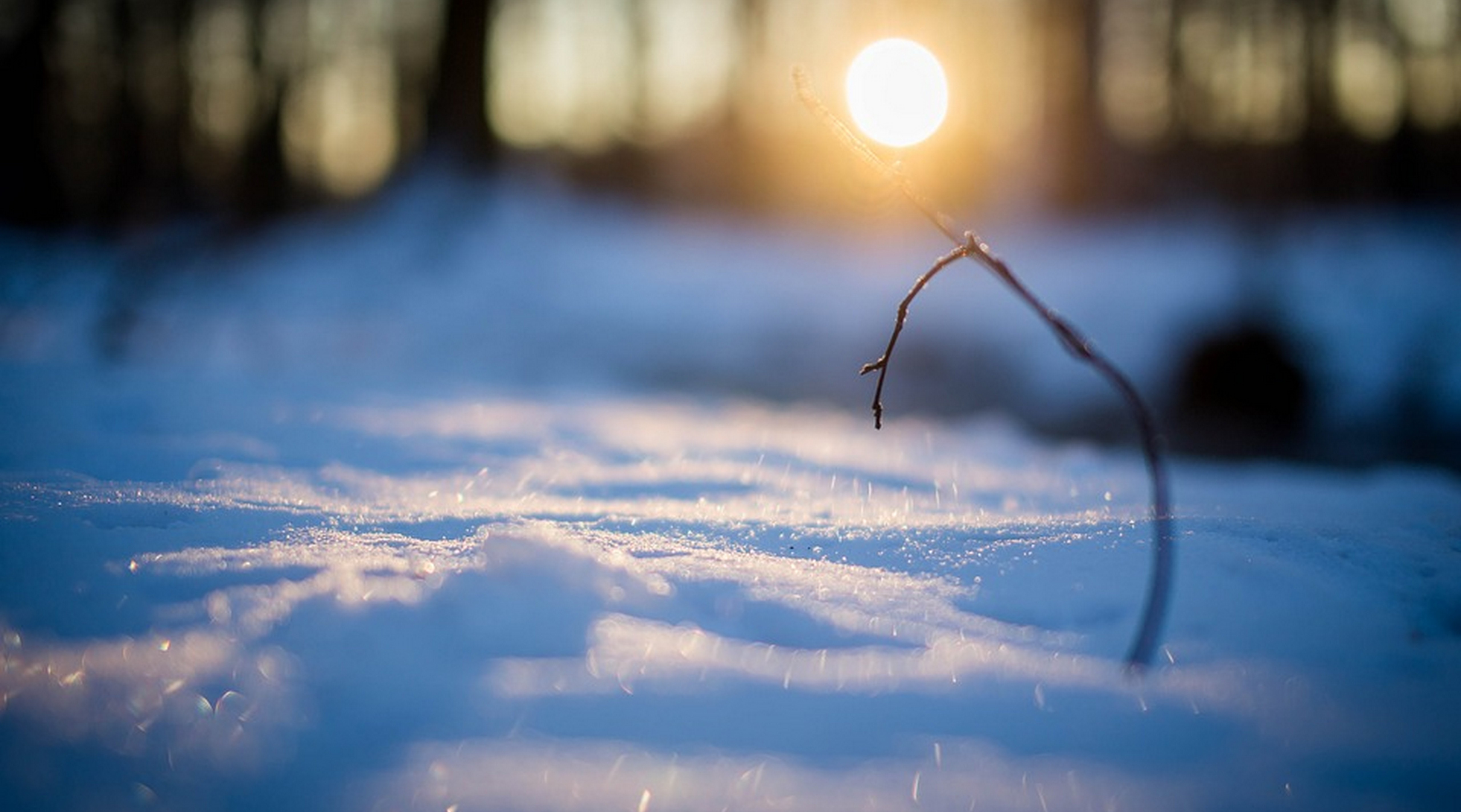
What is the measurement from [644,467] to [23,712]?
1584 millimetres

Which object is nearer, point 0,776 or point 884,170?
point 0,776

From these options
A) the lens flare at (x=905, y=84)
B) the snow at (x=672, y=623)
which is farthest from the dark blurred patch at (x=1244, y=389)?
the snow at (x=672, y=623)

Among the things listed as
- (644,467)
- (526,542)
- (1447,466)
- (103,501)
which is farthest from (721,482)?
(1447,466)

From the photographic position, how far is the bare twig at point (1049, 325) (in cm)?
120

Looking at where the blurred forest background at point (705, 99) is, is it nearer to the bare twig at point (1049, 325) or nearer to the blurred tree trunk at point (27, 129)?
the blurred tree trunk at point (27, 129)

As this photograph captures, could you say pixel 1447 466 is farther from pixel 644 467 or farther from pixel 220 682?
pixel 220 682

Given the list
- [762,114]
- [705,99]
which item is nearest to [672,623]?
[762,114]

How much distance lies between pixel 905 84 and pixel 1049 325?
10116mm

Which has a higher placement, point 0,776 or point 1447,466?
point 0,776

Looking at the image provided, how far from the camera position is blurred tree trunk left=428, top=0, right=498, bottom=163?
507 inches

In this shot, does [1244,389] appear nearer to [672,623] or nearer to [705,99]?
[672,623]

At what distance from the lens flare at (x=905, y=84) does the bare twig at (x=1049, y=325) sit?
4117 mm

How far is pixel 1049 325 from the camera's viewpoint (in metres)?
1.33

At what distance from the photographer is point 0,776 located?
0.95 m
